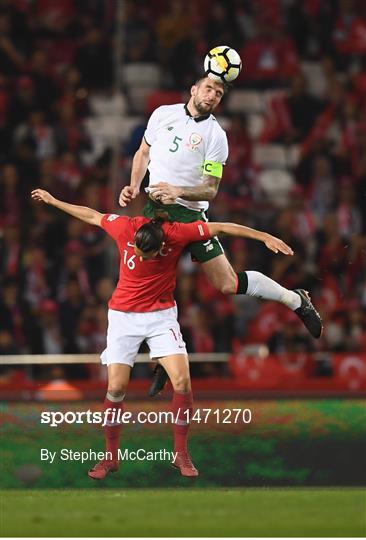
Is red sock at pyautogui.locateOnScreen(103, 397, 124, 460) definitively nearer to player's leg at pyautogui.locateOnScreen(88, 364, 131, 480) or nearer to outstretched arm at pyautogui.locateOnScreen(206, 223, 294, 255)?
player's leg at pyautogui.locateOnScreen(88, 364, 131, 480)

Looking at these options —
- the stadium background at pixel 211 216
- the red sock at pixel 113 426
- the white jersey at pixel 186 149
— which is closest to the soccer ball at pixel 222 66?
the white jersey at pixel 186 149

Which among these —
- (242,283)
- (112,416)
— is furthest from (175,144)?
(112,416)

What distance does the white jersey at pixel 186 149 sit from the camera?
12.8 meters

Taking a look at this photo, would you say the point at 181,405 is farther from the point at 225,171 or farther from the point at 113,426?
the point at 225,171

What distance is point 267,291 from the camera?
13.1 meters

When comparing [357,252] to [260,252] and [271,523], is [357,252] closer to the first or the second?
[260,252]

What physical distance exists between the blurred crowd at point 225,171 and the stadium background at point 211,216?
0.07 feet

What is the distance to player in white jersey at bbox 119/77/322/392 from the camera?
12727 millimetres

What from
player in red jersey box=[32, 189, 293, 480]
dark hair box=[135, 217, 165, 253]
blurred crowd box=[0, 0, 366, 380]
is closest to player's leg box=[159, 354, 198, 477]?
player in red jersey box=[32, 189, 293, 480]

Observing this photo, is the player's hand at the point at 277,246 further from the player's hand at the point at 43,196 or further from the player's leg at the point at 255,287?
the player's hand at the point at 43,196

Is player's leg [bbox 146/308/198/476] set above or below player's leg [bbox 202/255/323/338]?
below

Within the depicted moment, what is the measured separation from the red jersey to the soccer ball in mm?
1026

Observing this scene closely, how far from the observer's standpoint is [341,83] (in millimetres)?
20516

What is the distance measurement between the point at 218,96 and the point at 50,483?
10.8ft
